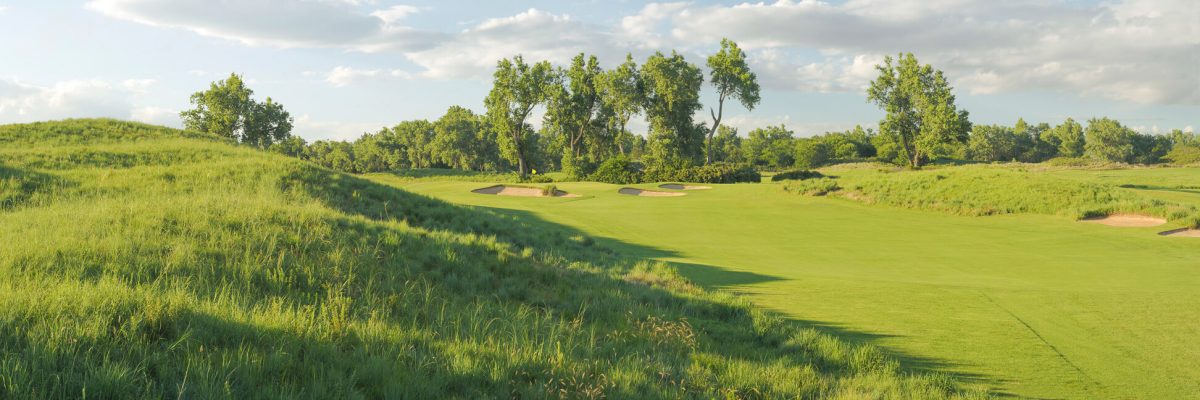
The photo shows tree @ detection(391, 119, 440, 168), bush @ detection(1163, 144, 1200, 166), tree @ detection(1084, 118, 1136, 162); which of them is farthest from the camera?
tree @ detection(391, 119, 440, 168)

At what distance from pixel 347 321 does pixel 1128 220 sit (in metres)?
25.5

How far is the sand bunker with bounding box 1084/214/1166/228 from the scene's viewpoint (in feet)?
64.9

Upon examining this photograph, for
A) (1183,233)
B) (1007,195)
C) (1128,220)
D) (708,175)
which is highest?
(708,175)

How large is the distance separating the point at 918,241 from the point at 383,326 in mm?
17136

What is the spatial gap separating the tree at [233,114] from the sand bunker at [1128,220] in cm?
6395

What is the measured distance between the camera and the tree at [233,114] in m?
60.3

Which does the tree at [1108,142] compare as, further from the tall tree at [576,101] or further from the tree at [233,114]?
the tree at [233,114]

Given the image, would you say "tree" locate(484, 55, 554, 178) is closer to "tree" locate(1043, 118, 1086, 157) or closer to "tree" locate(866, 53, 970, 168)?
"tree" locate(866, 53, 970, 168)

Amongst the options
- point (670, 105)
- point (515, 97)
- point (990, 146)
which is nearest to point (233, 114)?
point (515, 97)

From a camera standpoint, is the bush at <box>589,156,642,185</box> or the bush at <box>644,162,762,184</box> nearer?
the bush at <box>644,162,762,184</box>

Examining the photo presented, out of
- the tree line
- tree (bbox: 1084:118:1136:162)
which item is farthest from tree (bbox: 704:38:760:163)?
tree (bbox: 1084:118:1136:162)

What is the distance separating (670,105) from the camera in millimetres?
60125

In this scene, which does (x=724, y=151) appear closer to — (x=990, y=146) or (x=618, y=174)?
(x=990, y=146)

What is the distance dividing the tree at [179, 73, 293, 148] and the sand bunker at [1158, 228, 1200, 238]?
214 feet
